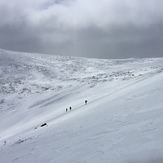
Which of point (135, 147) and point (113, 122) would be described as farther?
point (113, 122)

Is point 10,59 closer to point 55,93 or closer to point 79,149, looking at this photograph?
point 55,93

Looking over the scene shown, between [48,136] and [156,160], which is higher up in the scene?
[156,160]

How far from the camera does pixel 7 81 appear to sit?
281ft

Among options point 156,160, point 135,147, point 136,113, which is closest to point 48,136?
point 136,113

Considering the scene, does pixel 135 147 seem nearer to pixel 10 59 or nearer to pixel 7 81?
pixel 7 81

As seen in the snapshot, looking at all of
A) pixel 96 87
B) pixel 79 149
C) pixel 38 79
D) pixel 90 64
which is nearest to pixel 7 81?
pixel 38 79

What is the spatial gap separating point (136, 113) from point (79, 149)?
5.27 metres

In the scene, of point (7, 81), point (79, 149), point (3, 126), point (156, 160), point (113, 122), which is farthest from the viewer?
point (7, 81)

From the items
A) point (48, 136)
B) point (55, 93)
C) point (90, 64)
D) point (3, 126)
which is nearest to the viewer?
point (48, 136)

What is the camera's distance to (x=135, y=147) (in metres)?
11.1

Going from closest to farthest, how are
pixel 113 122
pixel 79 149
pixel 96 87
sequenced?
pixel 79 149 → pixel 113 122 → pixel 96 87

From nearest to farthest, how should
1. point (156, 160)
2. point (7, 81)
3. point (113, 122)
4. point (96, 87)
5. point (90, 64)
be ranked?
point (156, 160) < point (113, 122) < point (96, 87) < point (7, 81) < point (90, 64)

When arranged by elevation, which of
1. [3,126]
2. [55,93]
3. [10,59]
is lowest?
[3,126]

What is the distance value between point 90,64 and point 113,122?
306 ft
